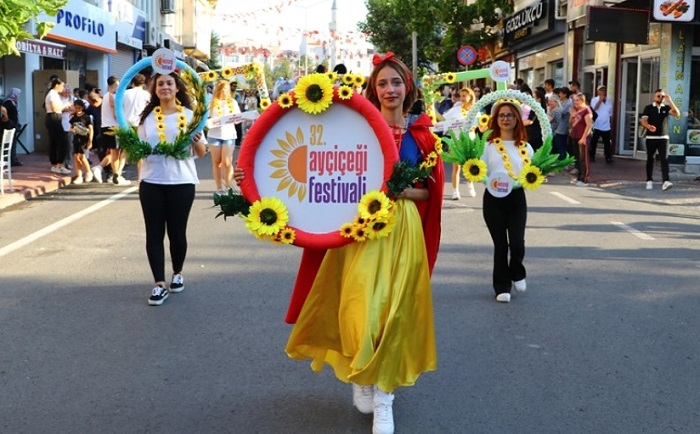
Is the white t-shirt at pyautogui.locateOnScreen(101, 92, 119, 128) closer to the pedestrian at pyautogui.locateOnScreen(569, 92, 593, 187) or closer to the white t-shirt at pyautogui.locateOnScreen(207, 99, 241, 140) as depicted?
the white t-shirt at pyautogui.locateOnScreen(207, 99, 241, 140)

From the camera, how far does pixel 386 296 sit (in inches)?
164

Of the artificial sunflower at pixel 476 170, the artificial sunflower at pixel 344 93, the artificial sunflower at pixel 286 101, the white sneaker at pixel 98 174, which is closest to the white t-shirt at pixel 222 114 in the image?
the white sneaker at pixel 98 174

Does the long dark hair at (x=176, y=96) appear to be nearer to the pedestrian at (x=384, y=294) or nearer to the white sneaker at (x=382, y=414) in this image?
the pedestrian at (x=384, y=294)

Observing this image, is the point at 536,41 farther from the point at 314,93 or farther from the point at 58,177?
the point at 314,93

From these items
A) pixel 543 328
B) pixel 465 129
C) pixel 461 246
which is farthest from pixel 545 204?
pixel 543 328

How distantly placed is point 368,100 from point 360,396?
146 centimetres

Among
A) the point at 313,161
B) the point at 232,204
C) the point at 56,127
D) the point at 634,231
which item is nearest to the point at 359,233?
the point at 313,161

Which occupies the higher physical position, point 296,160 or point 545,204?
point 296,160

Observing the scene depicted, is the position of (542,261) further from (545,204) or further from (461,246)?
(545,204)

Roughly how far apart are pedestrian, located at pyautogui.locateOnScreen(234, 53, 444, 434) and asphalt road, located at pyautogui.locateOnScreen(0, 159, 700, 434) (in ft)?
0.95

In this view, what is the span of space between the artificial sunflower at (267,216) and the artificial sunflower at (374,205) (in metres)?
0.38

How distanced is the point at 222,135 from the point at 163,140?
244 inches

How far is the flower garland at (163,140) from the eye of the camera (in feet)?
22.6

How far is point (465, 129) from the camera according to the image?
7621 mm
